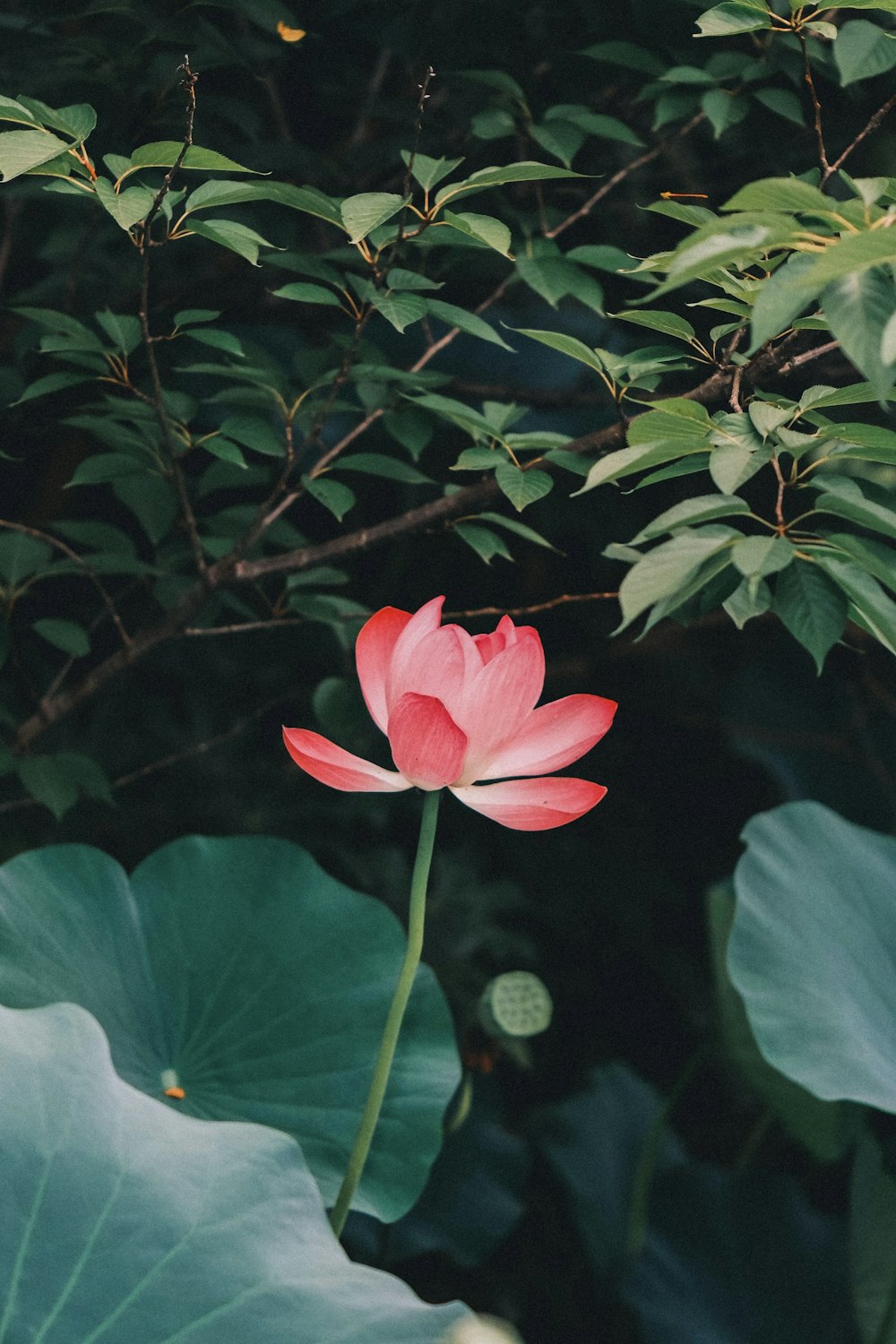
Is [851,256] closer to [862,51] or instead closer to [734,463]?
[734,463]

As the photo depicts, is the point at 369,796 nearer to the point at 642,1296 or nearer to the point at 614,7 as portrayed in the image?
the point at 642,1296

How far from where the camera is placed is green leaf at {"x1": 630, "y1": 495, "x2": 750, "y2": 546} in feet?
1.82

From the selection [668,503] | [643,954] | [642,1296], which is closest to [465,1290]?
[642,1296]

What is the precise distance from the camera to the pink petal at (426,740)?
0.57 meters

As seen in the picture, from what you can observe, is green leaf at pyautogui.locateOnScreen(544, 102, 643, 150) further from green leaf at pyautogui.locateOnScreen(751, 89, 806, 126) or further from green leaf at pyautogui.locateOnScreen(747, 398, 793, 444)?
green leaf at pyautogui.locateOnScreen(747, 398, 793, 444)

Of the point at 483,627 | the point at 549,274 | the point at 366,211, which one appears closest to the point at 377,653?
the point at 366,211

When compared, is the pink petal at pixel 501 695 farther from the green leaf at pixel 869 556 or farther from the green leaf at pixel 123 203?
the green leaf at pixel 123 203

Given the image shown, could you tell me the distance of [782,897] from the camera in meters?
1.03

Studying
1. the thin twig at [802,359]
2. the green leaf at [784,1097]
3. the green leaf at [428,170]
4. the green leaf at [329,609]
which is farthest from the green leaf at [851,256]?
the green leaf at [784,1097]

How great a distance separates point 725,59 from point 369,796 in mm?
891

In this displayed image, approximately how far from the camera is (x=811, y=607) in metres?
0.61

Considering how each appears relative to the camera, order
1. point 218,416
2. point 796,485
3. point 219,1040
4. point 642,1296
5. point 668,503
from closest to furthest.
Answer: point 796,485 < point 219,1040 < point 642,1296 < point 668,503 < point 218,416

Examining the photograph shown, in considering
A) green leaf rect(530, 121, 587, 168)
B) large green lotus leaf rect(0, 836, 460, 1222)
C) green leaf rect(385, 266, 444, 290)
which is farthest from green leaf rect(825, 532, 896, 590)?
large green lotus leaf rect(0, 836, 460, 1222)

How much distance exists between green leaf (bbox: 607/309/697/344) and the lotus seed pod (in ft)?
1.96
